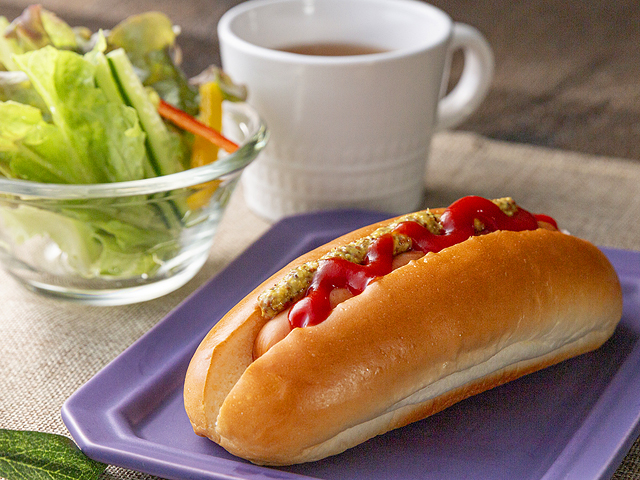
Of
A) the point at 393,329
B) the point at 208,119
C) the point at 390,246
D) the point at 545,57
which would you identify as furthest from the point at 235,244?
the point at 545,57

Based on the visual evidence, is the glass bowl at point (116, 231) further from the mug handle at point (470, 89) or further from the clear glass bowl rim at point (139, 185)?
the mug handle at point (470, 89)

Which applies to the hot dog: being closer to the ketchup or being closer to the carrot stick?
the ketchup

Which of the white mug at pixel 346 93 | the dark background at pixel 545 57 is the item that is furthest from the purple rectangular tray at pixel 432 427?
the dark background at pixel 545 57

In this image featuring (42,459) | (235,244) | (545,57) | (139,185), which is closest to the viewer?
(42,459)

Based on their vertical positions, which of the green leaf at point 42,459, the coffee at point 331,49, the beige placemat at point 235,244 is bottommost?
the beige placemat at point 235,244

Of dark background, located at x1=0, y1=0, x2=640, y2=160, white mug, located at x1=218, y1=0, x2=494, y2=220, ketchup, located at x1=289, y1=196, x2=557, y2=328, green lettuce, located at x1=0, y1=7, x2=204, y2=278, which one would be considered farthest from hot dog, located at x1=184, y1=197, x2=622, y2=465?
dark background, located at x1=0, y1=0, x2=640, y2=160

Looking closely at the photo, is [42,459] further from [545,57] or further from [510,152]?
[545,57]
